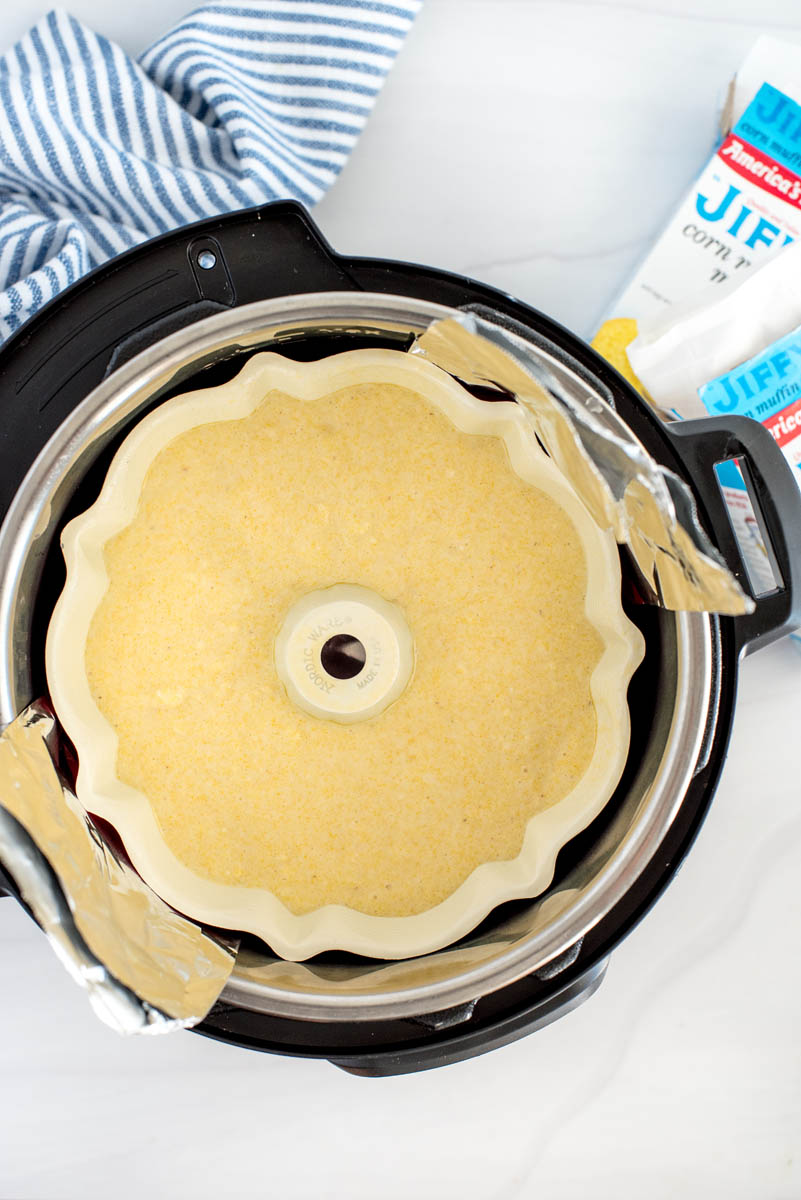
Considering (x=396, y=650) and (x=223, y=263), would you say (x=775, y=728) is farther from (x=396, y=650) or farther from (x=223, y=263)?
(x=223, y=263)

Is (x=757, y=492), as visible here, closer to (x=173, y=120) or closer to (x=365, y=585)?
(x=365, y=585)

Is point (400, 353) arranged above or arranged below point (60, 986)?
above

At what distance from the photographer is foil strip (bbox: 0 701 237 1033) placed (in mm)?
362

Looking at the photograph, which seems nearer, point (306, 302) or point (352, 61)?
point (306, 302)

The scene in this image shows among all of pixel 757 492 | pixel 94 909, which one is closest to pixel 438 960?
pixel 94 909

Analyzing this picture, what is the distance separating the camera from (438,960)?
1.43 feet

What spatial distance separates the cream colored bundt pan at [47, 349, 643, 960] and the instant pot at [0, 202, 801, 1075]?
16mm

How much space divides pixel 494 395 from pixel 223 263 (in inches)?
5.5

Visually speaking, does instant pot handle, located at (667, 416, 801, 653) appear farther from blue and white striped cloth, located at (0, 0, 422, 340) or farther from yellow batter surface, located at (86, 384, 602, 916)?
blue and white striped cloth, located at (0, 0, 422, 340)

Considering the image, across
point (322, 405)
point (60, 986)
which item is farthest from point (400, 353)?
point (60, 986)

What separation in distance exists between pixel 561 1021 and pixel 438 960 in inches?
7.6

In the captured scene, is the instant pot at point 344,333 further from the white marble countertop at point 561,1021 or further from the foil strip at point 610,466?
the white marble countertop at point 561,1021

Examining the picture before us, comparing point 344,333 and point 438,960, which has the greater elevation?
point 344,333

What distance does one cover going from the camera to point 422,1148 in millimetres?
581
